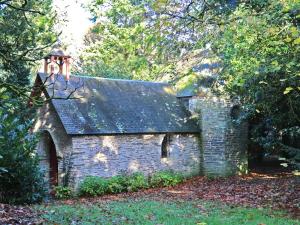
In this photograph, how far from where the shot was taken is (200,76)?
22938 millimetres

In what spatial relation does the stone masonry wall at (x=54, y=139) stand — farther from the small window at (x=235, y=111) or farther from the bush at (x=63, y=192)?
the small window at (x=235, y=111)

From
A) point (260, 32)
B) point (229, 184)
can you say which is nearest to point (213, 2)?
point (260, 32)

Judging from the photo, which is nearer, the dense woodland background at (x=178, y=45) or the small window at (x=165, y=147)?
the dense woodland background at (x=178, y=45)

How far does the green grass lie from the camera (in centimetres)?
953

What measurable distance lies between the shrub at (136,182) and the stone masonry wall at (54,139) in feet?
10.1

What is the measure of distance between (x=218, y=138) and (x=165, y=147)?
10.2 ft

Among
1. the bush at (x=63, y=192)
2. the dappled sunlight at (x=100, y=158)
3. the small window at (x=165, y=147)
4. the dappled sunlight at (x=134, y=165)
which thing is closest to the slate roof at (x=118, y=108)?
the small window at (x=165, y=147)

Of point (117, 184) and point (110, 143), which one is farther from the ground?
point (110, 143)

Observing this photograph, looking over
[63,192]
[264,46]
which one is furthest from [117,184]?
[264,46]

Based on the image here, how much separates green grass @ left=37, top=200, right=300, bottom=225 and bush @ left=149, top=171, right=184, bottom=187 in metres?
6.89

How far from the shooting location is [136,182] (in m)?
19.1

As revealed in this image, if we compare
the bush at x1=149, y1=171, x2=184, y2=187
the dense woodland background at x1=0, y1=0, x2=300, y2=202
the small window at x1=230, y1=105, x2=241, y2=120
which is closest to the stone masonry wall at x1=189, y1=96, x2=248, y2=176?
the small window at x1=230, y1=105, x2=241, y2=120

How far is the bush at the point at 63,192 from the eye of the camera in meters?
17.7

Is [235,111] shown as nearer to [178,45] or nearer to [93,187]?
[93,187]
